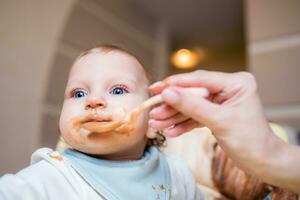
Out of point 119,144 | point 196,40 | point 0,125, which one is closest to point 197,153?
point 119,144

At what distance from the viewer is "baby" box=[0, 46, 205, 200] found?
21.7 inches

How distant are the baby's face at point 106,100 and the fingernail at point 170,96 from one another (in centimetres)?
16

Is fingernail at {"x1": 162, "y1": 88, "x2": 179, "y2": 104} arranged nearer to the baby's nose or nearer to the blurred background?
the baby's nose

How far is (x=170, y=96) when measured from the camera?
1.38 feet

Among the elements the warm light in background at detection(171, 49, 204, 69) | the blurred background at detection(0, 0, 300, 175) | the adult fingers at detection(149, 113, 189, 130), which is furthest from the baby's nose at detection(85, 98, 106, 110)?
the warm light in background at detection(171, 49, 204, 69)

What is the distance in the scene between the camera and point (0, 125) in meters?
1.77

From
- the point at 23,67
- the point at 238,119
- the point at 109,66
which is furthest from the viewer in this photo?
the point at 23,67

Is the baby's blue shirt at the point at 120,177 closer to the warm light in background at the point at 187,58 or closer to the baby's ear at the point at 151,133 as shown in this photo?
the baby's ear at the point at 151,133

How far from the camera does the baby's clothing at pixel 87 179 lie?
50 centimetres

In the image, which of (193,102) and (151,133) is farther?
(151,133)

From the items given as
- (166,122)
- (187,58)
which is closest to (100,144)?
(166,122)

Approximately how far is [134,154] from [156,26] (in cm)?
230

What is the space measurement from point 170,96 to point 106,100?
189 mm

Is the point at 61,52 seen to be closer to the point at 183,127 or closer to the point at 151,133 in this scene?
the point at 151,133
